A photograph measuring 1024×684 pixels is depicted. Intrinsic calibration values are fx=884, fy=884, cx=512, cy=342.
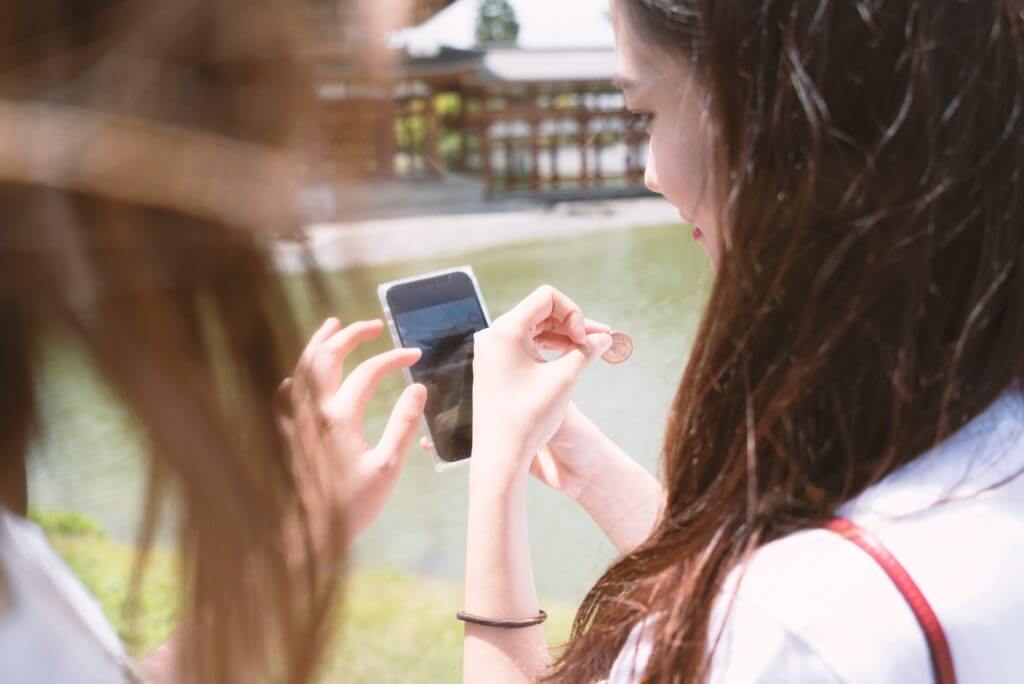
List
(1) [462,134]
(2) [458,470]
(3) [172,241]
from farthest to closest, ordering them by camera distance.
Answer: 1. (1) [462,134]
2. (2) [458,470]
3. (3) [172,241]

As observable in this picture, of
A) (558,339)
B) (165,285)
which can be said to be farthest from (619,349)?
(165,285)

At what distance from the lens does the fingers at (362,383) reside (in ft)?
2.25

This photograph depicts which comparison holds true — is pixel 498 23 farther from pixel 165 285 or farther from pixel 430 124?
pixel 165 285

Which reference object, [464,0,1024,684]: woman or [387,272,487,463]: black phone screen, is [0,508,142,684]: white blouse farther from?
[387,272,487,463]: black phone screen

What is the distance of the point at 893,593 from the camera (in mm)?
442

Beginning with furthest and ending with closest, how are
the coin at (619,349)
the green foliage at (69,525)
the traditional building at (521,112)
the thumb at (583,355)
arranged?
the traditional building at (521,112) → the green foliage at (69,525) → the coin at (619,349) → the thumb at (583,355)

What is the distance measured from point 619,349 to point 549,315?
0.37 ft

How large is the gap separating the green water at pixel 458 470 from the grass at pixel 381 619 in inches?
4.5

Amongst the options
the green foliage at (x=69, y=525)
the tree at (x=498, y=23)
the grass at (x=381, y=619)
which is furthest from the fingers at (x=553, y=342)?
Answer: the tree at (x=498, y=23)

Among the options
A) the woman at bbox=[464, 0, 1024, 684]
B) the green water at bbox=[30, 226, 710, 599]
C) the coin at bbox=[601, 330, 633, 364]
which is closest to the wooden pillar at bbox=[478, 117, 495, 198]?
the green water at bbox=[30, 226, 710, 599]

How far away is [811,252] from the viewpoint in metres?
0.53

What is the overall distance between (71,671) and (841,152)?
472 mm

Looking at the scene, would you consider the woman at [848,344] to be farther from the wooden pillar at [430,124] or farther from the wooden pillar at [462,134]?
the wooden pillar at [462,134]

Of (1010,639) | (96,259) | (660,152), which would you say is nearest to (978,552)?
(1010,639)
